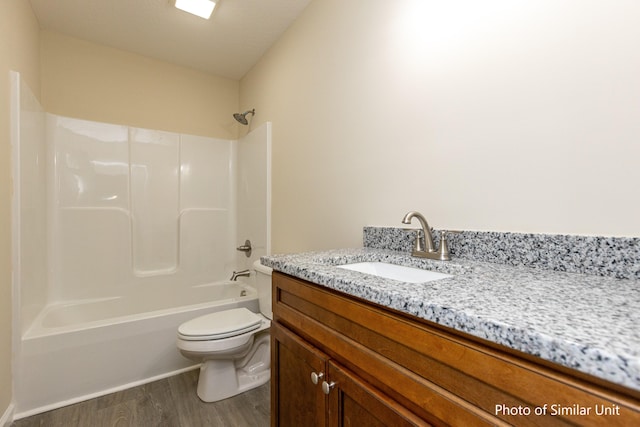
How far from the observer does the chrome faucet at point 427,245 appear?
3.35 ft

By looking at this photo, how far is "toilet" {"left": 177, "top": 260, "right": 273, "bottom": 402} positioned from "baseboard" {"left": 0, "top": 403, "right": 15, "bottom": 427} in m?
0.85

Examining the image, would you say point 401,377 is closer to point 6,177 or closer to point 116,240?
point 6,177

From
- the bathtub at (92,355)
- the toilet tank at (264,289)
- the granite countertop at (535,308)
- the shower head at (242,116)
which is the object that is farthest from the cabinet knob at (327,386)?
the shower head at (242,116)

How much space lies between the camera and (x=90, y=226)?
239 cm

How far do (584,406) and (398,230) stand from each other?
0.93 m

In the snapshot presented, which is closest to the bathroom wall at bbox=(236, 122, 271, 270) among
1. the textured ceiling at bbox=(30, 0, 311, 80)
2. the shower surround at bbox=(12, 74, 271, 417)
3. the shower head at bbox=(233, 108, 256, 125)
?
the shower surround at bbox=(12, 74, 271, 417)

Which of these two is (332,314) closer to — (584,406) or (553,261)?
(584,406)

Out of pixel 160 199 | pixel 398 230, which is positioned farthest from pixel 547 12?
pixel 160 199

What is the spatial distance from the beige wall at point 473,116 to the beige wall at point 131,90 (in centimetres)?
149

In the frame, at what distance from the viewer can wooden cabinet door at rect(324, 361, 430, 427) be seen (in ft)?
1.94

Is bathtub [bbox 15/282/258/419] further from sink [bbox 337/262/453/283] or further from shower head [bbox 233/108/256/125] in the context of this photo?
shower head [bbox 233/108/256/125]

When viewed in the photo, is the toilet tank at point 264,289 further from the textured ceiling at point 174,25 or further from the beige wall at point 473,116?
the textured ceiling at point 174,25

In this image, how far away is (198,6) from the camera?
1.94m

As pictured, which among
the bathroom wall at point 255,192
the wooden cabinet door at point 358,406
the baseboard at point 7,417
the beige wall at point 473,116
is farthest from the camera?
the bathroom wall at point 255,192
